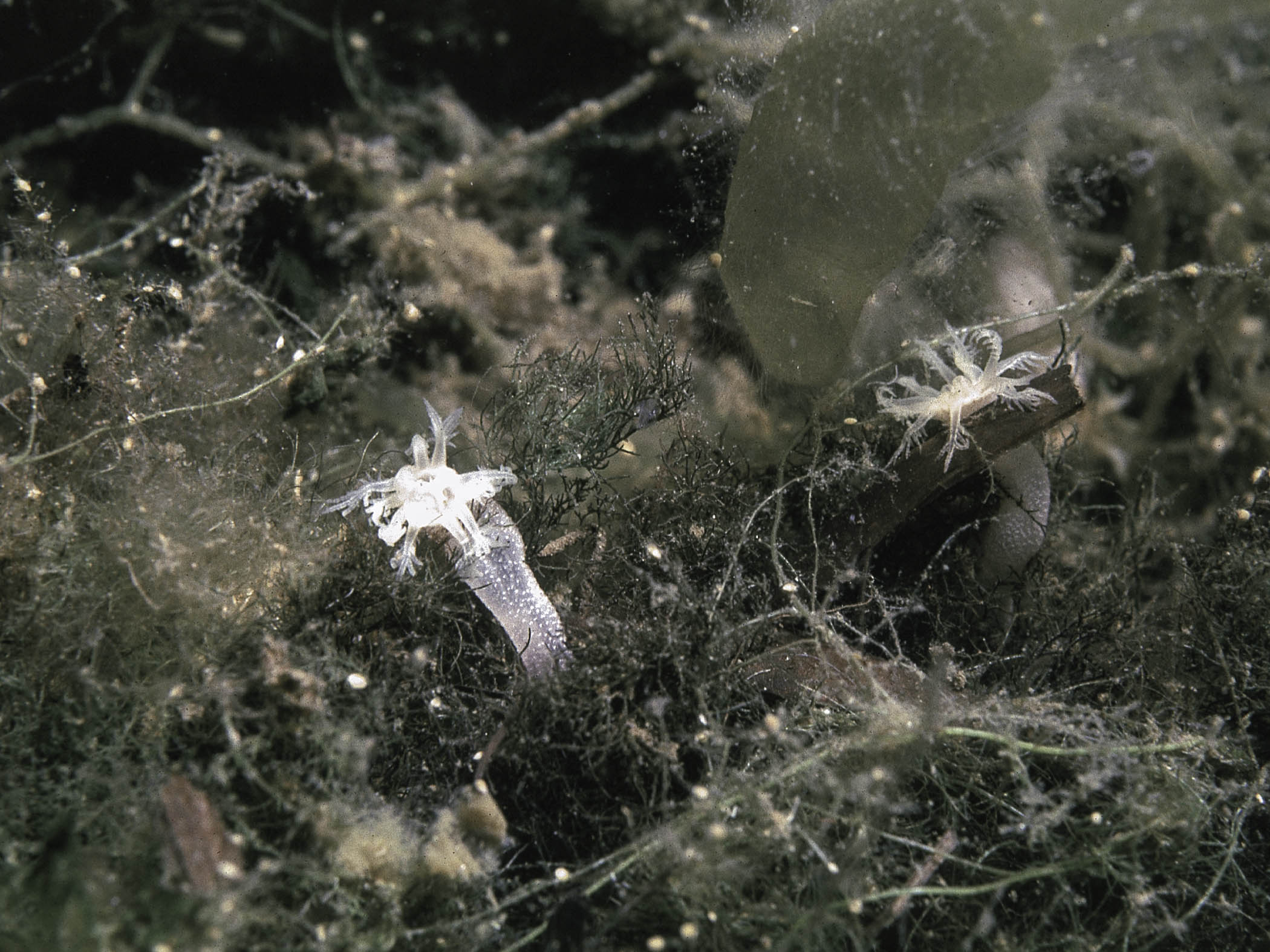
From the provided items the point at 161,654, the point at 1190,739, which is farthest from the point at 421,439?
the point at 1190,739

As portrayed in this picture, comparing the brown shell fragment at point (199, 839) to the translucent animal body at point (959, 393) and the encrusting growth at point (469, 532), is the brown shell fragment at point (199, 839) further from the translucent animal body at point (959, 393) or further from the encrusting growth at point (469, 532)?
the translucent animal body at point (959, 393)

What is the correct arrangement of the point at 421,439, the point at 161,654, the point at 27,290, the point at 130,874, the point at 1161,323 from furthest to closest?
1. the point at 1161,323
2. the point at 27,290
3. the point at 421,439
4. the point at 161,654
5. the point at 130,874

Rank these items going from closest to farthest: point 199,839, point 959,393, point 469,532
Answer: point 199,839
point 469,532
point 959,393

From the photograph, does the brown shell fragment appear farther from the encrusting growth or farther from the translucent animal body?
the translucent animal body

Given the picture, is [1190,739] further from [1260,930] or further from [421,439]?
[421,439]

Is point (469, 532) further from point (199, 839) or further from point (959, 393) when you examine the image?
point (959, 393)

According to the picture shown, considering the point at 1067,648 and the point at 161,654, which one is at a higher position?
the point at 161,654

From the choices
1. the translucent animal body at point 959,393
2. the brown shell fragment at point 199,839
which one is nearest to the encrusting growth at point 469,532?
the brown shell fragment at point 199,839

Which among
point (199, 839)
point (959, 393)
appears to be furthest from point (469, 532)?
point (959, 393)

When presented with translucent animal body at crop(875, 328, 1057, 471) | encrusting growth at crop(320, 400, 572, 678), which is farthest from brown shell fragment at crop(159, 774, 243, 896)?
translucent animal body at crop(875, 328, 1057, 471)
